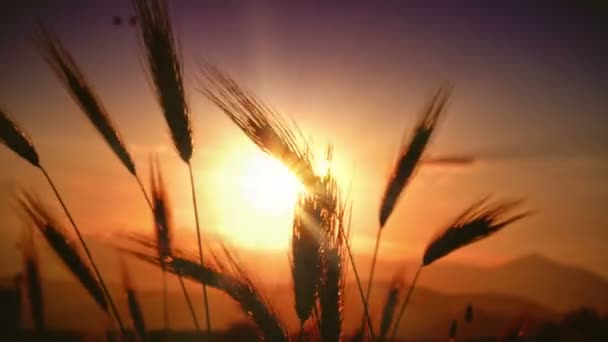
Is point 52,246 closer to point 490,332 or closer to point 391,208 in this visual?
point 391,208

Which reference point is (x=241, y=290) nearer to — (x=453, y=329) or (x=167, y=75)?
(x=167, y=75)

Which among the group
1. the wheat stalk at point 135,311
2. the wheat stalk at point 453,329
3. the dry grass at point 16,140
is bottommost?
the wheat stalk at point 453,329

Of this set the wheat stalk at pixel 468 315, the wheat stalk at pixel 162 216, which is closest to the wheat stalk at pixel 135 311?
the wheat stalk at pixel 162 216

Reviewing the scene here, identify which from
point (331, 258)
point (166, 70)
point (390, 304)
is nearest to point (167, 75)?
point (166, 70)

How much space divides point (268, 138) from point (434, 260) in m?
0.96

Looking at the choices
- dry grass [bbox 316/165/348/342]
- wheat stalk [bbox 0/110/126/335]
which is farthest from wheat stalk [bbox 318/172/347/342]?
wheat stalk [bbox 0/110/126/335]

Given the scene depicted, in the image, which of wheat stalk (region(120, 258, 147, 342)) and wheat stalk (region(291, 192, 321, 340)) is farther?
wheat stalk (region(120, 258, 147, 342))

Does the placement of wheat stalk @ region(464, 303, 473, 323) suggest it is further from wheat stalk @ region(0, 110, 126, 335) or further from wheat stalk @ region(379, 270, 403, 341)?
wheat stalk @ region(0, 110, 126, 335)

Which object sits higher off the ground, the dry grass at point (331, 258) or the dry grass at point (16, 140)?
the dry grass at point (16, 140)

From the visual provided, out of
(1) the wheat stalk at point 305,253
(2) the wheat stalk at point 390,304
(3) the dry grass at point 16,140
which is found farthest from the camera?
(2) the wheat stalk at point 390,304

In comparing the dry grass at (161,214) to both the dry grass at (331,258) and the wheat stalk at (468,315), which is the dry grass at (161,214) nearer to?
the dry grass at (331,258)

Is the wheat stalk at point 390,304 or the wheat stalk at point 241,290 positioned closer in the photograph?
the wheat stalk at point 241,290

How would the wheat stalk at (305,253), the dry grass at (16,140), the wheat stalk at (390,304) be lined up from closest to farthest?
the wheat stalk at (305,253), the dry grass at (16,140), the wheat stalk at (390,304)

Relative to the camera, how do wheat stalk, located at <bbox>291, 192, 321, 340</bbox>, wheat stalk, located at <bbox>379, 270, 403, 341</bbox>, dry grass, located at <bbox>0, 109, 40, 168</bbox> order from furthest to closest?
1. wheat stalk, located at <bbox>379, 270, 403, 341</bbox>
2. dry grass, located at <bbox>0, 109, 40, 168</bbox>
3. wheat stalk, located at <bbox>291, 192, 321, 340</bbox>
